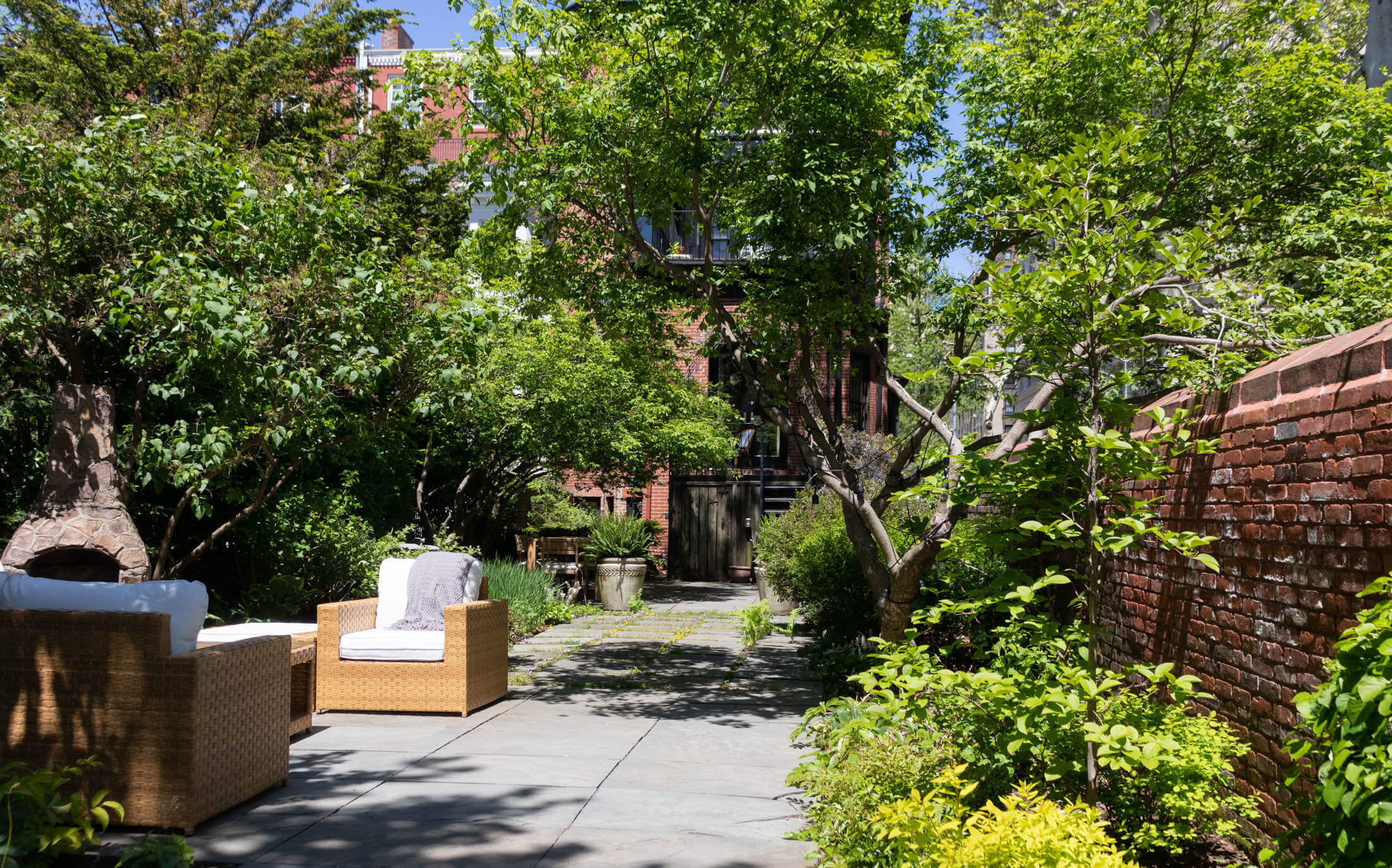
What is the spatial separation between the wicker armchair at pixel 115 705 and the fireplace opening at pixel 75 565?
12.0 feet

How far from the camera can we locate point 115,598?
430 cm

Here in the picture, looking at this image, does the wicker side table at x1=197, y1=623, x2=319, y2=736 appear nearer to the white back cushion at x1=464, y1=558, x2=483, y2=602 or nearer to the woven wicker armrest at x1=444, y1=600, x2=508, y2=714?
the woven wicker armrest at x1=444, y1=600, x2=508, y2=714

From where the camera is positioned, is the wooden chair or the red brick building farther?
the red brick building

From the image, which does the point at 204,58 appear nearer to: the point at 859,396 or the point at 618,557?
the point at 618,557

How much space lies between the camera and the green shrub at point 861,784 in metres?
Result: 3.69

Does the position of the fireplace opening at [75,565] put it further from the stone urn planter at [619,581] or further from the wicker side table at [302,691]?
the stone urn planter at [619,581]

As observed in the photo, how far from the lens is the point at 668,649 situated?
10.2 m

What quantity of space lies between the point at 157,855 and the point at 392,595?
3.80 metres

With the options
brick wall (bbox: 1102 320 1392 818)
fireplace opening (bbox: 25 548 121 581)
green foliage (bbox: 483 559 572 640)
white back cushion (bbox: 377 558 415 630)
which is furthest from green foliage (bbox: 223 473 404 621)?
brick wall (bbox: 1102 320 1392 818)

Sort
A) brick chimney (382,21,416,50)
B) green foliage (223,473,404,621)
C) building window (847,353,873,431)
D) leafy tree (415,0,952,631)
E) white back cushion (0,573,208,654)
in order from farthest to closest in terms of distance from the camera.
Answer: brick chimney (382,21,416,50), building window (847,353,873,431), green foliage (223,473,404,621), leafy tree (415,0,952,631), white back cushion (0,573,208,654)

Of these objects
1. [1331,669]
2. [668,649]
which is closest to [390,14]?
[668,649]

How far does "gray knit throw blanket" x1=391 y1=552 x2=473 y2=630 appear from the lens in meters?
7.18

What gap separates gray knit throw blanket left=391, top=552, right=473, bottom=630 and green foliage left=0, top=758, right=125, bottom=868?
11.3ft

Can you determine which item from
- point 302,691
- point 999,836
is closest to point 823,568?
point 302,691
